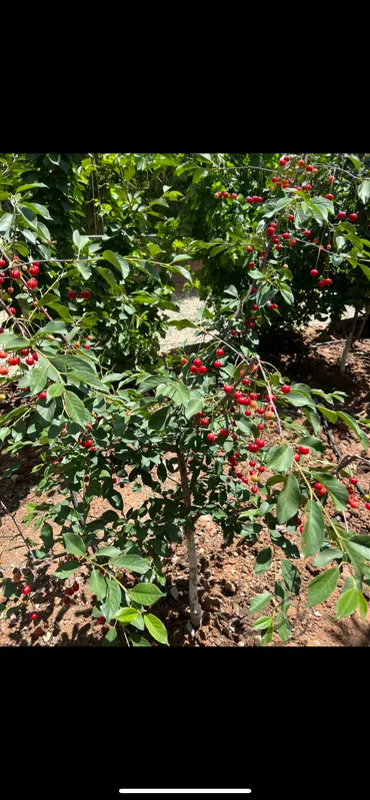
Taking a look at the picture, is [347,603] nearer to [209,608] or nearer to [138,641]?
[138,641]

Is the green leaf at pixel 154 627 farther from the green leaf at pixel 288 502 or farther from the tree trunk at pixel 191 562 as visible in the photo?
the tree trunk at pixel 191 562

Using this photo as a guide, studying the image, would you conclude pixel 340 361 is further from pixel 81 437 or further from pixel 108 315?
pixel 81 437

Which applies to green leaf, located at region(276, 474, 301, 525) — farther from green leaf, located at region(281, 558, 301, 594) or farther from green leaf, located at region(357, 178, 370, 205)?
green leaf, located at region(357, 178, 370, 205)

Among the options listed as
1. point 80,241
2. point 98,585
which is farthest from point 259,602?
point 80,241

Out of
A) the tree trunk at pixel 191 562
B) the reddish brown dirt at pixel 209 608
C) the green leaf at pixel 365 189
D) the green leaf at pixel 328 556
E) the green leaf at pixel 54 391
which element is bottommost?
the reddish brown dirt at pixel 209 608

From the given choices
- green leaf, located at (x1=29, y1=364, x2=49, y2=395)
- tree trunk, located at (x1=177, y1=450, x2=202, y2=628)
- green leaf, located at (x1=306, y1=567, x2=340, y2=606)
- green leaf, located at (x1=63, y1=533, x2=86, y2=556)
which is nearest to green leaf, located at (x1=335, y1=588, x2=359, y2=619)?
green leaf, located at (x1=306, y1=567, x2=340, y2=606)

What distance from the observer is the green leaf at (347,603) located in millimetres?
646

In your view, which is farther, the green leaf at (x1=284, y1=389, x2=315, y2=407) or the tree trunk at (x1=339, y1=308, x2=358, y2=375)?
the tree trunk at (x1=339, y1=308, x2=358, y2=375)

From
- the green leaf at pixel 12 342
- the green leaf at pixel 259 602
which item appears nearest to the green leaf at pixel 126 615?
the green leaf at pixel 259 602

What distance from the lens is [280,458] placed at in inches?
29.1

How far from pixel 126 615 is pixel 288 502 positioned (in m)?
0.36

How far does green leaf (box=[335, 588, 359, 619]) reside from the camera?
0.65m

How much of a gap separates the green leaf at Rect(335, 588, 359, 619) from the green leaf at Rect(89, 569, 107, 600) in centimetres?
41

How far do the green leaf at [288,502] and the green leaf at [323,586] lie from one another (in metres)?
0.10
